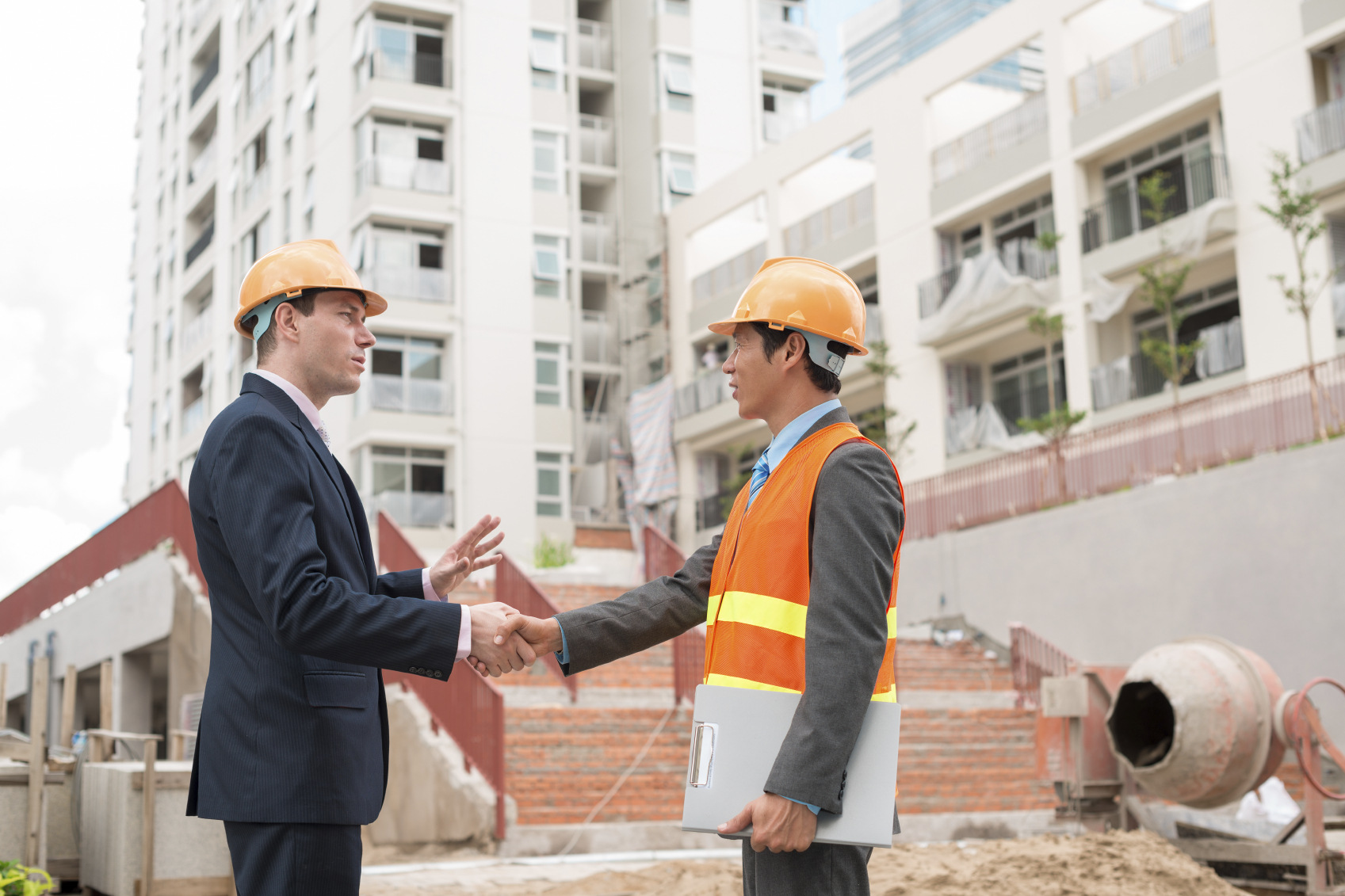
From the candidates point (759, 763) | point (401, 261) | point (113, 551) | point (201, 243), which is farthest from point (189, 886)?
point (201, 243)

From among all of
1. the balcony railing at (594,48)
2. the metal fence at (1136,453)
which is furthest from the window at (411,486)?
the balcony railing at (594,48)

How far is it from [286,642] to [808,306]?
5.01ft

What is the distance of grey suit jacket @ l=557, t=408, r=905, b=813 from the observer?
3.03 metres

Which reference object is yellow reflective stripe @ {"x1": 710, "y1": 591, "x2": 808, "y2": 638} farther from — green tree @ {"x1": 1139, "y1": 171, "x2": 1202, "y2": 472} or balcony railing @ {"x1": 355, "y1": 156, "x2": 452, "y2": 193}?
balcony railing @ {"x1": 355, "y1": 156, "x2": 452, "y2": 193}

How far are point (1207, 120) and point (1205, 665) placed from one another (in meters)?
20.2

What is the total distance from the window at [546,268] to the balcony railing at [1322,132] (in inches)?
800

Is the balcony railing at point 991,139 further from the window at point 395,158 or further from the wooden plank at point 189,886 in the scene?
the wooden plank at point 189,886

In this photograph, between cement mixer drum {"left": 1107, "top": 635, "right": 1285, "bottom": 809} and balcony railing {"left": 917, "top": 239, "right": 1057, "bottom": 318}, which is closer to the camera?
cement mixer drum {"left": 1107, "top": 635, "right": 1285, "bottom": 809}

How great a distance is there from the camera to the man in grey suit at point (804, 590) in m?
3.04

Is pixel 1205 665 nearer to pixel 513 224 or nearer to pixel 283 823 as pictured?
pixel 283 823

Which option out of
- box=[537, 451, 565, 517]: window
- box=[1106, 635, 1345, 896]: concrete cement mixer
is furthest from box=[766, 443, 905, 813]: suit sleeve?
box=[537, 451, 565, 517]: window

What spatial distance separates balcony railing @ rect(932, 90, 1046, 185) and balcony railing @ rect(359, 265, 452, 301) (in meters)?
13.3

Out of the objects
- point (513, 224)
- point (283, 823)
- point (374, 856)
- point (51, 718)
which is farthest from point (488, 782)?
point (513, 224)

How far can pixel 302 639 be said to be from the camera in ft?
10.3
